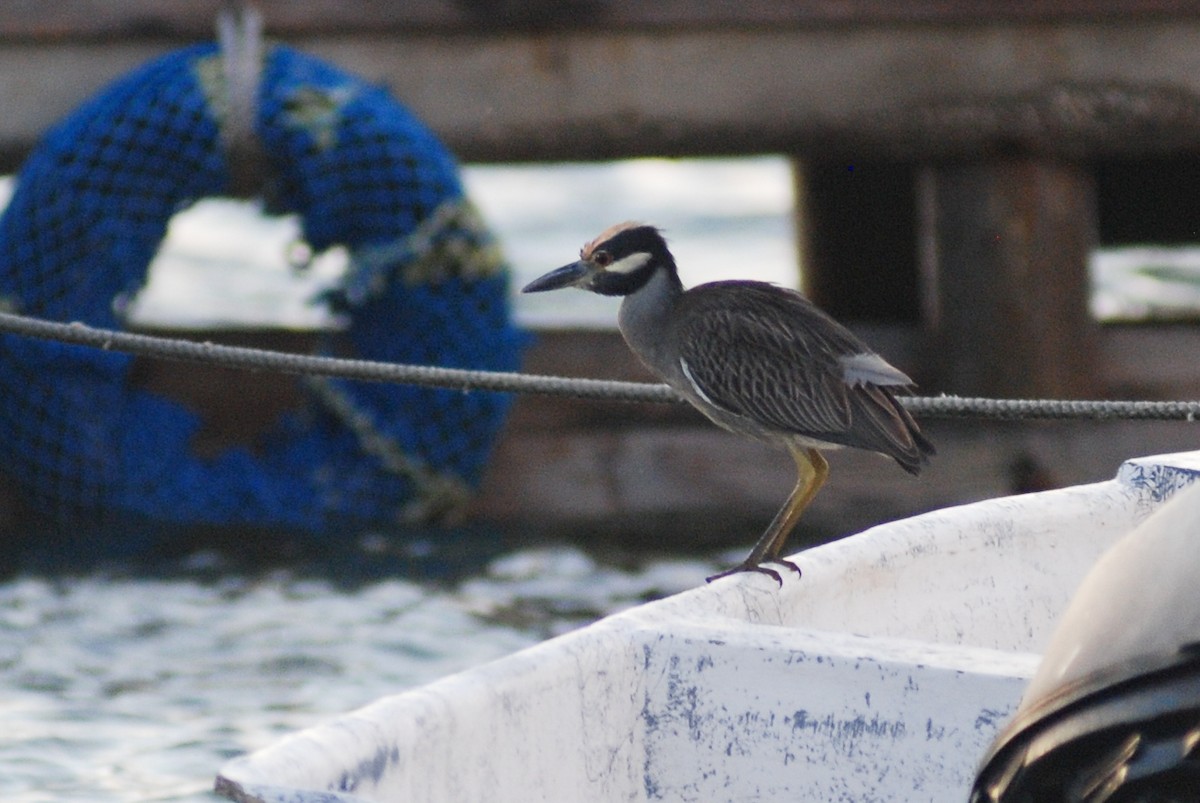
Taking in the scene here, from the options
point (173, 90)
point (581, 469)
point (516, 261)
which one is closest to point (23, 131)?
point (173, 90)

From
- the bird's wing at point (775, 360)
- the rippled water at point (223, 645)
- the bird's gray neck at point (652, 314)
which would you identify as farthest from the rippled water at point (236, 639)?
the bird's wing at point (775, 360)

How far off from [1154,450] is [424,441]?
2.43 metres

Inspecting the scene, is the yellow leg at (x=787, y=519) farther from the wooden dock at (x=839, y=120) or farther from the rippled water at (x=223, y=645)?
the wooden dock at (x=839, y=120)

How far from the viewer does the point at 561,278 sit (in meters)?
3.80

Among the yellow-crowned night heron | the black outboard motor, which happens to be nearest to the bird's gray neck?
the yellow-crowned night heron

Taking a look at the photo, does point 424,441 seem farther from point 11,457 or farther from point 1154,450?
point 1154,450

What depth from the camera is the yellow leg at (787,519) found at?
363 cm

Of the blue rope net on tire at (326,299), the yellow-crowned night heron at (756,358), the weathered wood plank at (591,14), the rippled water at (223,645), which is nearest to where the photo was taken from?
the yellow-crowned night heron at (756,358)

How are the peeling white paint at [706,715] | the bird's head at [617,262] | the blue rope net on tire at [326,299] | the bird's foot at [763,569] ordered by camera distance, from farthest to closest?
the blue rope net on tire at [326,299]
the bird's head at [617,262]
the bird's foot at [763,569]
the peeling white paint at [706,715]

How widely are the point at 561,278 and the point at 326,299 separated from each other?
10.0 ft

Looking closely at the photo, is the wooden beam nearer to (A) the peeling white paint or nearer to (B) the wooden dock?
(B) the wooden dock

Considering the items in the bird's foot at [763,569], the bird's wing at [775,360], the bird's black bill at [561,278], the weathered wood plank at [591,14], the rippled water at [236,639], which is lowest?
the rippled water at [236,639]

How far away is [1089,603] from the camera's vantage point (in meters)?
2.23

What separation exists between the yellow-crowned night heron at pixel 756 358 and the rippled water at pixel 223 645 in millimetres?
1819
